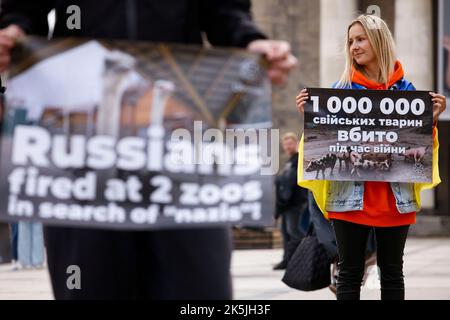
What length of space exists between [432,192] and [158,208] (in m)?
22.8

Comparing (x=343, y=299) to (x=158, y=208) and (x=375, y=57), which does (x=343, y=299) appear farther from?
(x=158, y=208)

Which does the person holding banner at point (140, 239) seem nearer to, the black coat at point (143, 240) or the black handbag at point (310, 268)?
the black coat at point (143, 240)

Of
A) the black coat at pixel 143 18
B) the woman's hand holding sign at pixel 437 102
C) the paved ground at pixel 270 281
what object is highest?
the black coat at pixel 143 18

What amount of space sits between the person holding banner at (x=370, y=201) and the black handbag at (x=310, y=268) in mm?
816

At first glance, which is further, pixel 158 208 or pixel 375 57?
pixel 375 57

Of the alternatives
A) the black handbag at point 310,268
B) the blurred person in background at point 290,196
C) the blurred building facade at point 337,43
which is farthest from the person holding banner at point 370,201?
the blurred building facade at point 337,43

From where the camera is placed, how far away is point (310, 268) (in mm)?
6035

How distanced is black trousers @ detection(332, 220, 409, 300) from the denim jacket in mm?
84

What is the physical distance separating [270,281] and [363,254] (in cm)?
558

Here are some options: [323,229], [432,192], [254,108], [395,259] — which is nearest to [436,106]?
[395,259]

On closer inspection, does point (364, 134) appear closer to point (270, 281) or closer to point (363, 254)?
point (363, 254)

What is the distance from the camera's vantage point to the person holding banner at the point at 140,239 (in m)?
2.69

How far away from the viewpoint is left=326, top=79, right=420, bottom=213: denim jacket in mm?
5012

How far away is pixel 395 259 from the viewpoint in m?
5.03
